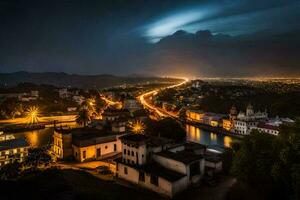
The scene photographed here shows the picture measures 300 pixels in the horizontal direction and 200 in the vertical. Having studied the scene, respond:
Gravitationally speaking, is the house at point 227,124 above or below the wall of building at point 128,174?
below

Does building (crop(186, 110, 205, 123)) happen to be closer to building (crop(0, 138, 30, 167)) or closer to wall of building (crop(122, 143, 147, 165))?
building (crop(0, 138, 30, 167))

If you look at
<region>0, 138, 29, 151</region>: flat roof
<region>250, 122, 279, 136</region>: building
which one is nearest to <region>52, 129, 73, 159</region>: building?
<region>0, 138, 29, 151</region>: flat roof

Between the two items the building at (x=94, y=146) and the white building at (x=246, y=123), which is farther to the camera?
the white building at (x=246, y=123)

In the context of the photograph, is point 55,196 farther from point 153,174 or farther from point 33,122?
point 33,122

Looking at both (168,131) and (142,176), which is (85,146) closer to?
(142,176)

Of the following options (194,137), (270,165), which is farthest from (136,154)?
(194,137)

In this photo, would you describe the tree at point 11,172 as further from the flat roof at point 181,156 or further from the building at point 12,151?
the flat roof at point 181,156

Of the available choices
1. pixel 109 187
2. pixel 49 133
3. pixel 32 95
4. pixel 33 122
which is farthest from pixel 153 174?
pixel 32 95

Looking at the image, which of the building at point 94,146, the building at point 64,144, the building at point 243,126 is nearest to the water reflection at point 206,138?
the building at point 243,126
